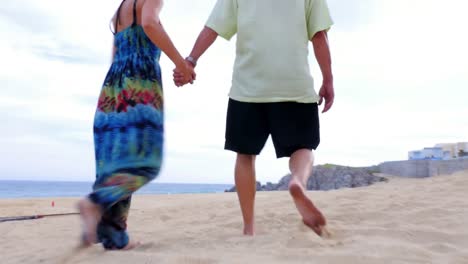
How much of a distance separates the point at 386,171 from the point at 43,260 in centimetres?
1763

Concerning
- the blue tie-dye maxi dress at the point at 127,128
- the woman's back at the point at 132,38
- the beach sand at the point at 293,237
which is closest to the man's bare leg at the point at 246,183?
the beach sand at the point at 293,237

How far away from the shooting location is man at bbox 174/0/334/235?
2.60 meters

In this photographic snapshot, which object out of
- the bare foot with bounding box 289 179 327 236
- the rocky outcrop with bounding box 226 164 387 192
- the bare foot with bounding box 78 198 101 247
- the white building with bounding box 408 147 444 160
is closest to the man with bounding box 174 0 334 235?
the bare foot with bounding box 289 179 327 236

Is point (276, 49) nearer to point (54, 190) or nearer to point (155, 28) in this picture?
point (155, 28)

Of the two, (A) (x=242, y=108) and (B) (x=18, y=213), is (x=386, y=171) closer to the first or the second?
(B) (x=18, y=213)

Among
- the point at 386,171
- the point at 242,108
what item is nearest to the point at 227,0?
the point at 242,108

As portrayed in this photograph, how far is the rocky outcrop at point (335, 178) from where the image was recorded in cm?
1748

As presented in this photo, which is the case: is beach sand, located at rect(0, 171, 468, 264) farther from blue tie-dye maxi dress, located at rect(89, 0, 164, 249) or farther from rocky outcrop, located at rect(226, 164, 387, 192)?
rocky outcrop, located at rect(226, 164, 387, 192)

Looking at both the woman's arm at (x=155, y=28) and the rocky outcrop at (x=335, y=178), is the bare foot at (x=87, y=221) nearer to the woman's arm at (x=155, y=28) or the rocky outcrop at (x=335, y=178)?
the woman's arm at (x=155, y=28)

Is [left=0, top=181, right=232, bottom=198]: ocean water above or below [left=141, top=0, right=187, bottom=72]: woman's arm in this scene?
below

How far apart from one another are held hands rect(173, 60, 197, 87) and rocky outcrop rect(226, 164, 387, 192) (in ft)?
→ 49.6

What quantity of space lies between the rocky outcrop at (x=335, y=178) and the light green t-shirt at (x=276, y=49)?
14802 mm

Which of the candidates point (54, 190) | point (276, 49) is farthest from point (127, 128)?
point (54, 190)

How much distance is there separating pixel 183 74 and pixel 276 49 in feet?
1.88
